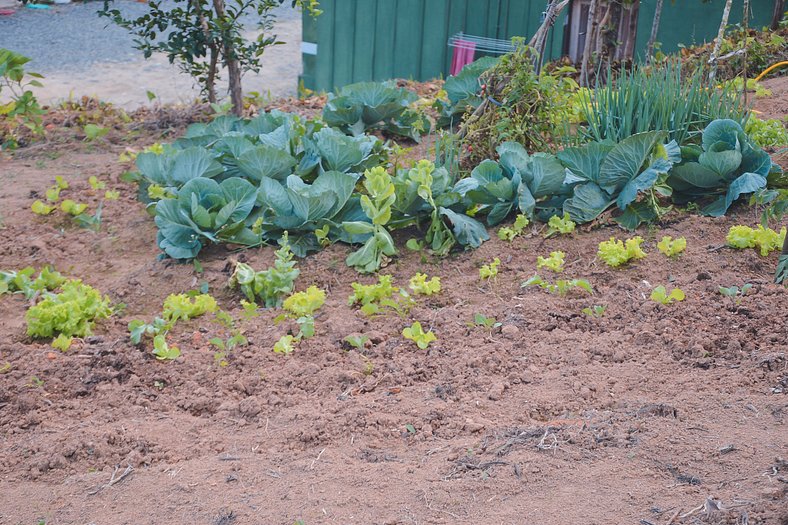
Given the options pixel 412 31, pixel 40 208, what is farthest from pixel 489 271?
pixel 412 31

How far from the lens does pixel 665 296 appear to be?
330cm

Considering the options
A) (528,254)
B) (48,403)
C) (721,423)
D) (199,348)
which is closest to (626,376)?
(721,423)

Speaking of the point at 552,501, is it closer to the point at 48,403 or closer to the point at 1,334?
the point at 48,403

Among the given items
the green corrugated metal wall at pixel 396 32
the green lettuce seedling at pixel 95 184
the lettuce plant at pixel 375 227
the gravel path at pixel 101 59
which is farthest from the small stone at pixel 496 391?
the gravel path at pixel 101 59

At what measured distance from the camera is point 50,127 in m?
6.18

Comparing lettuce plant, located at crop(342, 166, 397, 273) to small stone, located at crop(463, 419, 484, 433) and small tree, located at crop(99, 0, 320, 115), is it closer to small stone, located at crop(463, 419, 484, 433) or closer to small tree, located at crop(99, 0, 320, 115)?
small stone, located at crop(463, 419, 484, 433)

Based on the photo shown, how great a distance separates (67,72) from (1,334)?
8373 millimetres

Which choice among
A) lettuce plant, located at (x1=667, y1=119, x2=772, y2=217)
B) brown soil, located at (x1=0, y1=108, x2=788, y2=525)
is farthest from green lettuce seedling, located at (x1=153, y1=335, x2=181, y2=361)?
lettuce plant, located at (x1=667, y1=119, x2=772, y2=217)

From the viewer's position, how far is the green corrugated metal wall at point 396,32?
8.39m

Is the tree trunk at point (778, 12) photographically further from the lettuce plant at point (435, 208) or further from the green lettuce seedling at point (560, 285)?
the green lettuce seedling at point (560, 285)

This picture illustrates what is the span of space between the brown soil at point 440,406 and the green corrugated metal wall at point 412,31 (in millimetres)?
4260

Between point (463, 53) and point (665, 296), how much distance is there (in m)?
5.45

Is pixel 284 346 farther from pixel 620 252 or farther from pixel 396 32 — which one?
pixel 396 32

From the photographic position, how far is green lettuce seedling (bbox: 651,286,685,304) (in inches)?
128
